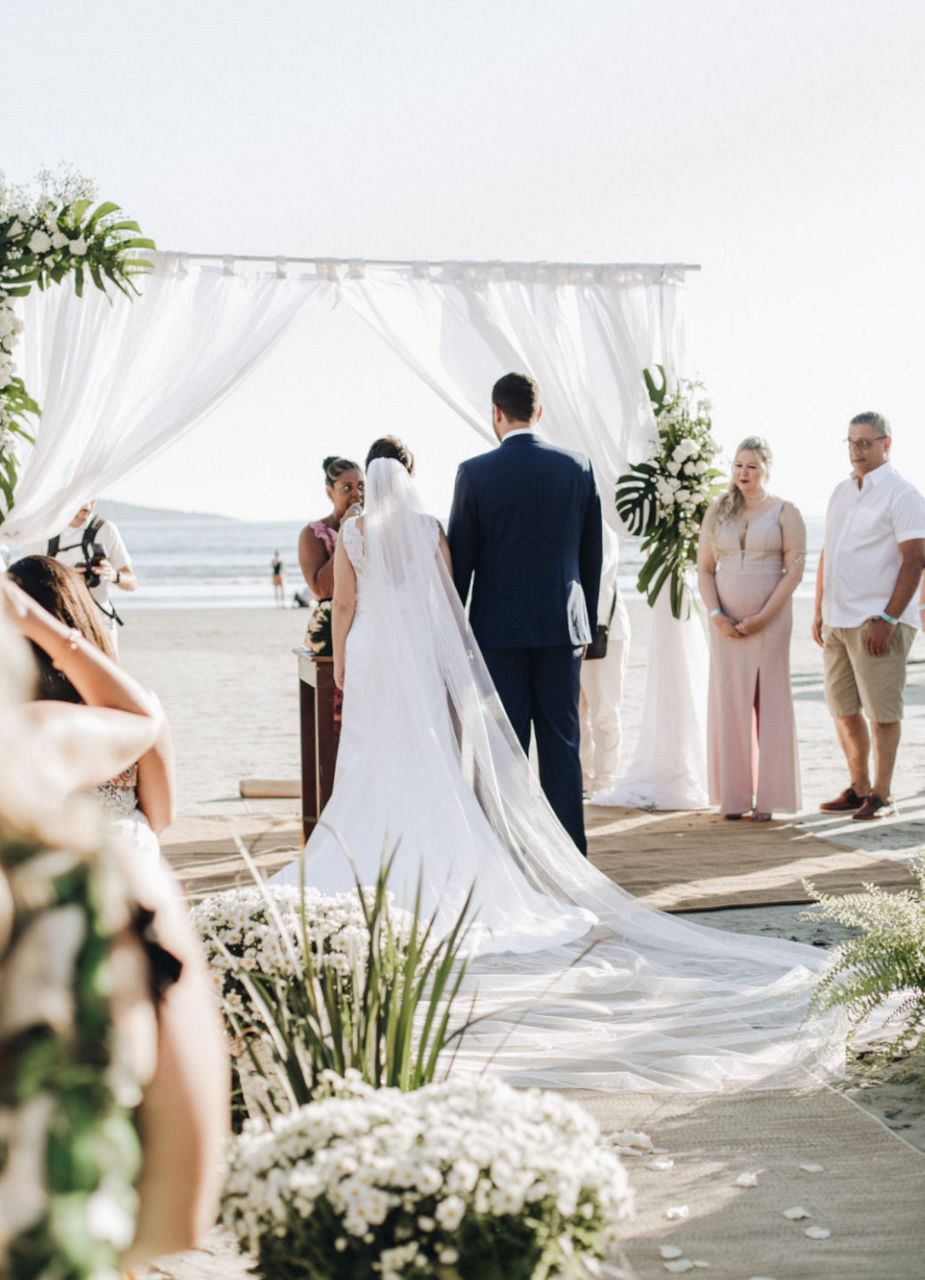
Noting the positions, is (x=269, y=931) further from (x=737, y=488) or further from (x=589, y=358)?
(x=589, y=358)

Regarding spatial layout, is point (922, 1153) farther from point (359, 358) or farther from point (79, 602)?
point (359, 358)

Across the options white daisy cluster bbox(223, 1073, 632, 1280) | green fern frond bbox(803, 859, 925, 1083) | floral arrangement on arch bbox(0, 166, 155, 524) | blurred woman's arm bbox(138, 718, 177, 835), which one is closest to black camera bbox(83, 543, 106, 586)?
floral arrangement on arch bbox(0, 166, 155, 524)

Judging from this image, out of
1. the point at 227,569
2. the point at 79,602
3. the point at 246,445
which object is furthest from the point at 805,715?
the point at 246,445

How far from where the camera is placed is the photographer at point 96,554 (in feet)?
25.4

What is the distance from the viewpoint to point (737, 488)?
23.4 ft

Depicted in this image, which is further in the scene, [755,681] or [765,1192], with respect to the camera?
[755,681]

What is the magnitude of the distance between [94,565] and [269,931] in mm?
5420

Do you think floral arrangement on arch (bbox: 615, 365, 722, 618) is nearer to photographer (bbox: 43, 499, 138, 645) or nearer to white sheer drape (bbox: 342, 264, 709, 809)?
white sheer drape (bbox: 342, 264, 709, 809)

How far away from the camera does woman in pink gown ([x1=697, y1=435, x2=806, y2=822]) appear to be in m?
6.99

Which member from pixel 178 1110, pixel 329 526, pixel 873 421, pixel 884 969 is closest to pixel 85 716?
pixel 178 1110

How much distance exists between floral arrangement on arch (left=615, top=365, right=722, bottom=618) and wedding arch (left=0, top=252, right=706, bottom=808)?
4.2 inches

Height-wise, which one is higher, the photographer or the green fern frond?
the photographer

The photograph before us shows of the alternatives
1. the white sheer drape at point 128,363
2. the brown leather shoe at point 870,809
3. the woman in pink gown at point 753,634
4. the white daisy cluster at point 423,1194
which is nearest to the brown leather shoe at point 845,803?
the brown leather shoe at point 870,809

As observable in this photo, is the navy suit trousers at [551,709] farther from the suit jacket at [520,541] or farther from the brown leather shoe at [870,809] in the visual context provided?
the brown leather shoe at [870,809]
